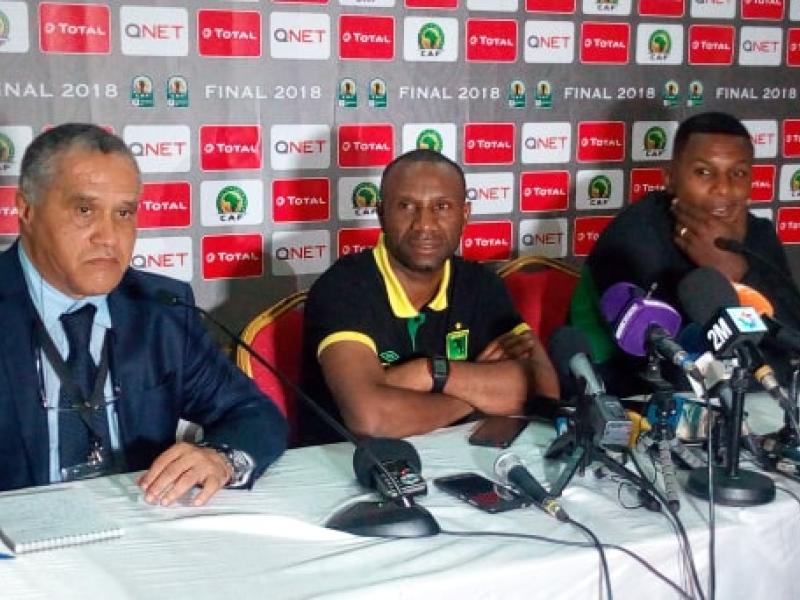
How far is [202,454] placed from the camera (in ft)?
5.78

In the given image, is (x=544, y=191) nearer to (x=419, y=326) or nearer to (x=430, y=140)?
(x=430, y=140)

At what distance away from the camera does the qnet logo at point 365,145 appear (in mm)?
3283

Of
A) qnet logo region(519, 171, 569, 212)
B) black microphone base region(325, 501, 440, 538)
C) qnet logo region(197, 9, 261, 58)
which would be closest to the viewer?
black microphone base region(325, 501, 440, 538)

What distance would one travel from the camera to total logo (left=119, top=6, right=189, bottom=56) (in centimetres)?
293

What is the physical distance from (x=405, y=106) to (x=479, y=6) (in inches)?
16.4

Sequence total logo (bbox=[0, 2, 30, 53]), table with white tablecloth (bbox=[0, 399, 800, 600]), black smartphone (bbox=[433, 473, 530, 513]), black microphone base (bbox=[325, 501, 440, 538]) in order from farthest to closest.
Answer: total logo (bbox=[0, 2, 30, 53])
black smartphone (bbox=[433, 473, 530, 513])
black microphone base (bbox=[325, 501, 440, 538])
table with white tablecloth (bbox=[0, 399, 800, 600])

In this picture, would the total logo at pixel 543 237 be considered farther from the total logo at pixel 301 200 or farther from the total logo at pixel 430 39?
the total logo at pixel 301 200

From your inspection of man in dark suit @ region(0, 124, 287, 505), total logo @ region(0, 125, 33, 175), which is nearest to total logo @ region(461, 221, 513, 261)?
total logo @ region(0, 125, 33, 175)

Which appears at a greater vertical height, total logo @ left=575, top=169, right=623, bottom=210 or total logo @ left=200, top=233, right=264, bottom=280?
total logo @ left=575, top=169, right=623, bottom=210

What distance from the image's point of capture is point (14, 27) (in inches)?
110

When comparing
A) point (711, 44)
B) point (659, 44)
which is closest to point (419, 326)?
point (659, 44)

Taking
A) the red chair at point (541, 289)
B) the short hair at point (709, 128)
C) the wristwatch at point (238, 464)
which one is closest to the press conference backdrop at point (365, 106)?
the red chair at point (541, 289)

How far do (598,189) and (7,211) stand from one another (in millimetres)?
1959

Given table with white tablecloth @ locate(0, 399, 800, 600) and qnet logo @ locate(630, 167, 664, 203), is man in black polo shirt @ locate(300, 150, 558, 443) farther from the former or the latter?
qnet logo @ locate(630, 167, 664, 203)
